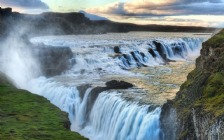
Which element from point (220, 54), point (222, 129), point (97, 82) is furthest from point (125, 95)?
point (222, 129)

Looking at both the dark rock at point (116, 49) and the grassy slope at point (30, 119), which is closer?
the grassy slope at point (30, 119)

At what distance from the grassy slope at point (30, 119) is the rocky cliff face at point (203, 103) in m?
7.60

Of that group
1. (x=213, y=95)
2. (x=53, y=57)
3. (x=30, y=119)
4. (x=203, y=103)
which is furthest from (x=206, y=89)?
(x=53, y=57)

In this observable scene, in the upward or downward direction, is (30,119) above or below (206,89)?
below

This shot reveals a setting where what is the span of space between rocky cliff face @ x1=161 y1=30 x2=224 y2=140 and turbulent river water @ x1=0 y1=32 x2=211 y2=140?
12.1 feet

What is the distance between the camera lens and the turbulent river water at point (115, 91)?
3058 cm

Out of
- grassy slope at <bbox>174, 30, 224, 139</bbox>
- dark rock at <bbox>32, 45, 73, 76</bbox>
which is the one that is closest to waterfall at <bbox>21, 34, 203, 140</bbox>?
dark rock at <bbox>32, 45, 73, 76</bbox>

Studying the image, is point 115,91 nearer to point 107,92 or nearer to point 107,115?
point 107,92

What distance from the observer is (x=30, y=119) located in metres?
33.3

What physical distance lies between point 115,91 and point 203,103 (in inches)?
714

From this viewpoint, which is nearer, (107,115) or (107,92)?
(107,115)

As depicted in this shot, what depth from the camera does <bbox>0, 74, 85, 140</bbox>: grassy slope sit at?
28891mm

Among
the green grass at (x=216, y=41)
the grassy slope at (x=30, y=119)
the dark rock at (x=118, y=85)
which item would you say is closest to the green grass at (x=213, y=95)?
the green grass at (x=216, y=41)

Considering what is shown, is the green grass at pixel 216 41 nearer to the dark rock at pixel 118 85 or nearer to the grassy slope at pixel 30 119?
the grassy slope at pixel 30 119
